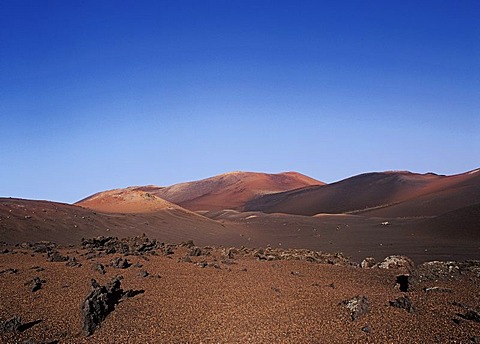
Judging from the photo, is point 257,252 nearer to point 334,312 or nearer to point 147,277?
point 147,277

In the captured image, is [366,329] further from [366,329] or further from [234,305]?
[234,305]

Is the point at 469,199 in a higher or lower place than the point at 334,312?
higher

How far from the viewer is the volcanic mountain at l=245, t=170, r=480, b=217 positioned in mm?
41688

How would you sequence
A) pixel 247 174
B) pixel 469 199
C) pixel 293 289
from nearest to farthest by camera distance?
pixel 293 289 < pixel 469 199 < pixel 247 174

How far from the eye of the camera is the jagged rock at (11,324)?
5895mm

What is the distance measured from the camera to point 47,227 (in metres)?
18.9

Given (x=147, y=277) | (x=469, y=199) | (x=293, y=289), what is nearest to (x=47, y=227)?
(x=147, y=277)

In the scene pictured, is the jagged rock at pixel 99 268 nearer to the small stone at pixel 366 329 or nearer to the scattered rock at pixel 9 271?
the scattered rock at pixel 9 271

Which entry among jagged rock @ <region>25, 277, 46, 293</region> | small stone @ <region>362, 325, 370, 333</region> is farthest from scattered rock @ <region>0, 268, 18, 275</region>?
small stone @ <region>362, 325, 370, 333</region>

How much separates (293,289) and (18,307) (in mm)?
4893

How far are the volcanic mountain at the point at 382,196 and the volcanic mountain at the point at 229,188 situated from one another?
25.9ft

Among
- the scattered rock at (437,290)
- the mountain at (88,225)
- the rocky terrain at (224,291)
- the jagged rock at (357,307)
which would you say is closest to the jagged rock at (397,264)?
the rocky terrain at (224,291)

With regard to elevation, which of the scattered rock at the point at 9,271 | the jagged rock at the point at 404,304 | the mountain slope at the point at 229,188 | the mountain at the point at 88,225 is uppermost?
the mountain slope at the point at 229,188

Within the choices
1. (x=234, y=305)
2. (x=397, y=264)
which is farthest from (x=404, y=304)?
(x=397, y=264)
